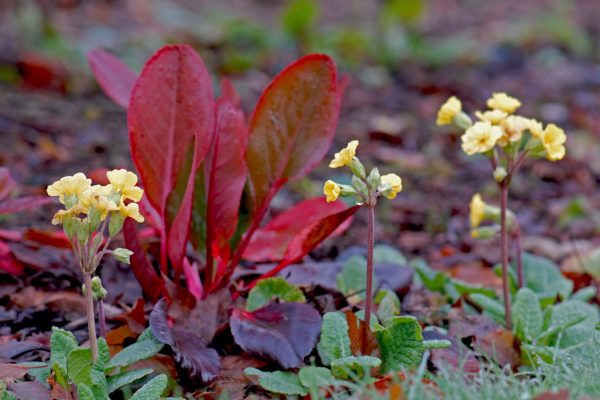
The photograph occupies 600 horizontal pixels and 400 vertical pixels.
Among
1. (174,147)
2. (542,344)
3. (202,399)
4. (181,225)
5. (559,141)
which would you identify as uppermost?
(559,141)

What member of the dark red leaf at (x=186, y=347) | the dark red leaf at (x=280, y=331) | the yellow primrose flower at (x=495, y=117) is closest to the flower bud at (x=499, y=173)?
the yellow primrose flower at (x=495, y=117)

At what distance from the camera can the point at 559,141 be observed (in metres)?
1.87

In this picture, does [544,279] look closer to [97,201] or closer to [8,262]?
[97,201]

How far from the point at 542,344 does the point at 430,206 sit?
4.96 feet

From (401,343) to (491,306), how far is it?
523mm

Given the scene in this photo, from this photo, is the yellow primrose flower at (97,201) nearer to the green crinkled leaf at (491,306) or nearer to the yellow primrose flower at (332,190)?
the yellow primrose flower at (332,190)

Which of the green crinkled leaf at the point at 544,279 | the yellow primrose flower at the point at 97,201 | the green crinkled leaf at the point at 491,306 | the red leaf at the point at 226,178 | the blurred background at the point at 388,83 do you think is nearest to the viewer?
the yellow primrose flower at the point at 97,201

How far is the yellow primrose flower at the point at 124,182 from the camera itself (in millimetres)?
1586

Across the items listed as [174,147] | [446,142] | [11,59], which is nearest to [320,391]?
[174,147]

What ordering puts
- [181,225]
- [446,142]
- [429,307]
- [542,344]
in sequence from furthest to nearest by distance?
1. [446,142]
2. [429,307]
3. [542,344]
4. [181,225]

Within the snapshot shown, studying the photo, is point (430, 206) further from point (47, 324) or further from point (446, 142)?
point (47, 324)

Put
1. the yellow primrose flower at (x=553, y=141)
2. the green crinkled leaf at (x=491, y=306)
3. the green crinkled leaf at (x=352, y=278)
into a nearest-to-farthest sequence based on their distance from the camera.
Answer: the yellow primrose flower at (x=553, y=141), the green crinkled leaf at (x=491, y=306), the green crinkled leaf at (x=352, y=278)

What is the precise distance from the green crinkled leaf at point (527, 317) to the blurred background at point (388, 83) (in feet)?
2.47

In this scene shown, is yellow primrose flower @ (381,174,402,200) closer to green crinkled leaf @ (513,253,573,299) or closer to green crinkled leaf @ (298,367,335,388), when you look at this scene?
green crinkled leaf @ (298,367,335,388)
